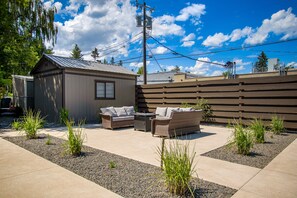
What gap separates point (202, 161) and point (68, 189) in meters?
2.53

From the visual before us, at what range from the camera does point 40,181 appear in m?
3.00

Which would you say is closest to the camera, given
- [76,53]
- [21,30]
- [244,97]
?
[244,97]

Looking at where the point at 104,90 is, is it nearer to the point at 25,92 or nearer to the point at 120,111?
the point at 120,111

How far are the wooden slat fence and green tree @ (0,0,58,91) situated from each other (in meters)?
8.08

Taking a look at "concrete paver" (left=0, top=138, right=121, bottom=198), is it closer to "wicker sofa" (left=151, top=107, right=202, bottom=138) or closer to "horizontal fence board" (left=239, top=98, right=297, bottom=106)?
"wicker sofa" (left=151, top=107, right=202, bottom=138)

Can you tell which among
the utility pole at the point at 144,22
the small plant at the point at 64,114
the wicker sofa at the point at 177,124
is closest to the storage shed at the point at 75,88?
the small plant at the point at 64,114

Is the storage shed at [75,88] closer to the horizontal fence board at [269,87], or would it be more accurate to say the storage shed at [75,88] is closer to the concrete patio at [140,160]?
the concrete patio at [140,160]

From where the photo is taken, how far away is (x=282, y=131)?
7.40 m

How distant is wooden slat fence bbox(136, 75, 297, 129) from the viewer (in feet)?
24.8

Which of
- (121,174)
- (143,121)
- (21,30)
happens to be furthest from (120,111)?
(21,30)

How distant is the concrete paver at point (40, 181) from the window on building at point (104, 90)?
6906mm

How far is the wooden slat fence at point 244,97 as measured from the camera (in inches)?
298

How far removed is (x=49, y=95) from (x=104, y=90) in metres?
2.81

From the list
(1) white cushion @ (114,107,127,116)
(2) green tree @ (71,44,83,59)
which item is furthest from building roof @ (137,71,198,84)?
(2) green tree @ (71,44,83,59)
